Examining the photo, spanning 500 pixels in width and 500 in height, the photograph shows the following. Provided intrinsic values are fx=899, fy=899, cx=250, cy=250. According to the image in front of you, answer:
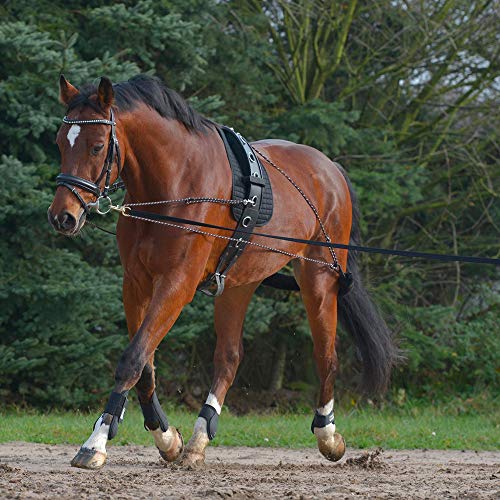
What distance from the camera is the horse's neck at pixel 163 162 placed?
15.5ft

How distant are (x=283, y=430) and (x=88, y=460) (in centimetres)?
370

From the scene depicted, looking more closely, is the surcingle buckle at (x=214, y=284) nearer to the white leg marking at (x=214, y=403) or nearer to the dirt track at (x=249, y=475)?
the white leg marking at (x=214, y=403)

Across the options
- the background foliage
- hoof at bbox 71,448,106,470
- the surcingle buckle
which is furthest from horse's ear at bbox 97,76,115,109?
the background foliage

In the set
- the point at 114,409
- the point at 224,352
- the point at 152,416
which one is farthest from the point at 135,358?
the point at 224,352

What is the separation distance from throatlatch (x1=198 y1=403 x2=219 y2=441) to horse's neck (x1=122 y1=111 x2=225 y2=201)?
1.32 metres

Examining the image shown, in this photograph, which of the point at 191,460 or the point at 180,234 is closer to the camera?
the point at 180,234

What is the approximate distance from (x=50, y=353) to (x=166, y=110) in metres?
4.48

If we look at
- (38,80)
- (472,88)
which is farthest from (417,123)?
(38,80)

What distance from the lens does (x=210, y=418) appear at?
531cm

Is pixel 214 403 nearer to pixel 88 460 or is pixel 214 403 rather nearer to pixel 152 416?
pixel 152 416

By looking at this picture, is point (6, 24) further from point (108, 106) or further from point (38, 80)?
point (108, 106)

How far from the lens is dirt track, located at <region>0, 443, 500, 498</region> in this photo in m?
4.02

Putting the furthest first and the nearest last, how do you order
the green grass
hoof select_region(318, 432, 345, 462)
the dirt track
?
the green grass < hoof select_region(318, 432, 345, 462) < the dirt track

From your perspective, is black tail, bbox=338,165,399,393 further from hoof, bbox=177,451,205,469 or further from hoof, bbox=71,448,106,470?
hoof, bbox=71,448,106,470
